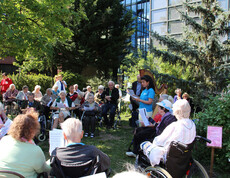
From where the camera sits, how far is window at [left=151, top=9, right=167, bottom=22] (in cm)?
1448

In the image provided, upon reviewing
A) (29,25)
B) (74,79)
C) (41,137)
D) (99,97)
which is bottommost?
(41,137)

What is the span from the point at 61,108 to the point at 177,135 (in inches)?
185

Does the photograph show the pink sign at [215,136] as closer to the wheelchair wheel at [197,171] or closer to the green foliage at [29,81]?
the wheelchair wheel at [197,171]

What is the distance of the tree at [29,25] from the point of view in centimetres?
757

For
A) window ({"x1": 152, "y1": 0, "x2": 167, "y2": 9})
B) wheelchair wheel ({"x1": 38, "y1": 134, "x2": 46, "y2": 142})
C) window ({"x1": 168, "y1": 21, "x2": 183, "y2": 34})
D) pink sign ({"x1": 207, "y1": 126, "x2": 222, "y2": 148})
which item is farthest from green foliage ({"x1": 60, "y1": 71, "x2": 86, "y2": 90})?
pink sign ({"x1": 207, "y1": 126, "x2": 222, "y2": 148})

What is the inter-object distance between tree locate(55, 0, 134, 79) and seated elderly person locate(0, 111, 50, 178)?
15.9 meters

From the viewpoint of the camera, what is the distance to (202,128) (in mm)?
4445

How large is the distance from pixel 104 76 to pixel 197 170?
1682cm

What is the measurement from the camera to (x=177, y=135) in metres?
3.06

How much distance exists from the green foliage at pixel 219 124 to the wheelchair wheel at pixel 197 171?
817mm

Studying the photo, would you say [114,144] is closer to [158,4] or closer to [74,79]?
[158,4]

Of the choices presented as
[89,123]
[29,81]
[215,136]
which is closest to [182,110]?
[215,136]

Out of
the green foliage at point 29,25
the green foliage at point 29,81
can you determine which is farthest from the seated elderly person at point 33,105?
the green foliage at point 29,81

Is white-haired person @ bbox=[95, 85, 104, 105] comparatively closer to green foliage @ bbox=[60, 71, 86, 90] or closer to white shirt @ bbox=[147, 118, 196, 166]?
white shirt @ bbox=[147, 118, 196, 166]
